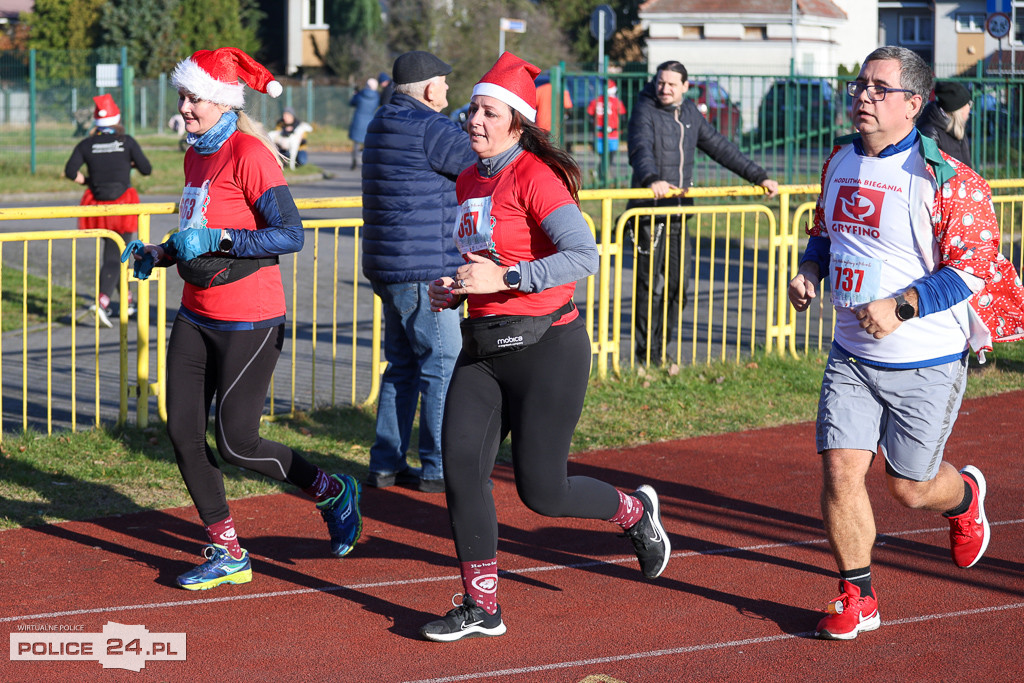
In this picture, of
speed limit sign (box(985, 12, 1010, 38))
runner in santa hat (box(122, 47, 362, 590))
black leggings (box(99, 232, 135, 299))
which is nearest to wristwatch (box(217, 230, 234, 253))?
runner in santa hat (box(122, 47, 362, 590))

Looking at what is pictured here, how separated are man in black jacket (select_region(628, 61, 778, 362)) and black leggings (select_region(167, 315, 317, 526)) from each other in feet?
13.8

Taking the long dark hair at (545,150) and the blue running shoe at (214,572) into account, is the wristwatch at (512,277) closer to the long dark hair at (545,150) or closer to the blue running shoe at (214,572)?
the long dark hair at (545,150)

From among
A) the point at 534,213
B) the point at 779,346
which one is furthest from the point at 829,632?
the point at 779,346

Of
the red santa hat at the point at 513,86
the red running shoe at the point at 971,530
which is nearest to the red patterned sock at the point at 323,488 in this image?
the red santa hat at the point at 513,86

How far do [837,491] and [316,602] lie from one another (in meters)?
2.10

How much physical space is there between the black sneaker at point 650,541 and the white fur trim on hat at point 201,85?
2342 millimetres

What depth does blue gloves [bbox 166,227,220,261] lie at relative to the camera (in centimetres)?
467

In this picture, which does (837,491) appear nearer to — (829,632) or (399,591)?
(829,632)

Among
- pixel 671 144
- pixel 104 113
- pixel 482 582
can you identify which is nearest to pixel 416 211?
pixel 482 582

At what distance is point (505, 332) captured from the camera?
14.0ft

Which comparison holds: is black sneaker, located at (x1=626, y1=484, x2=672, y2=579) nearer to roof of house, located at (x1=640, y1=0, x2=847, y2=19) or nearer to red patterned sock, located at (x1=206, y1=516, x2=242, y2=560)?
red patterned sock, located at (x1=206, y1=516, x2=242, y2=560)

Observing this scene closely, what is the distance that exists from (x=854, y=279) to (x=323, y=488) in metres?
2.40

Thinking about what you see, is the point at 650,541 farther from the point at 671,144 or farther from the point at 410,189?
the point at 671,144

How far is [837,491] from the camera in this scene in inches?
A: 175
